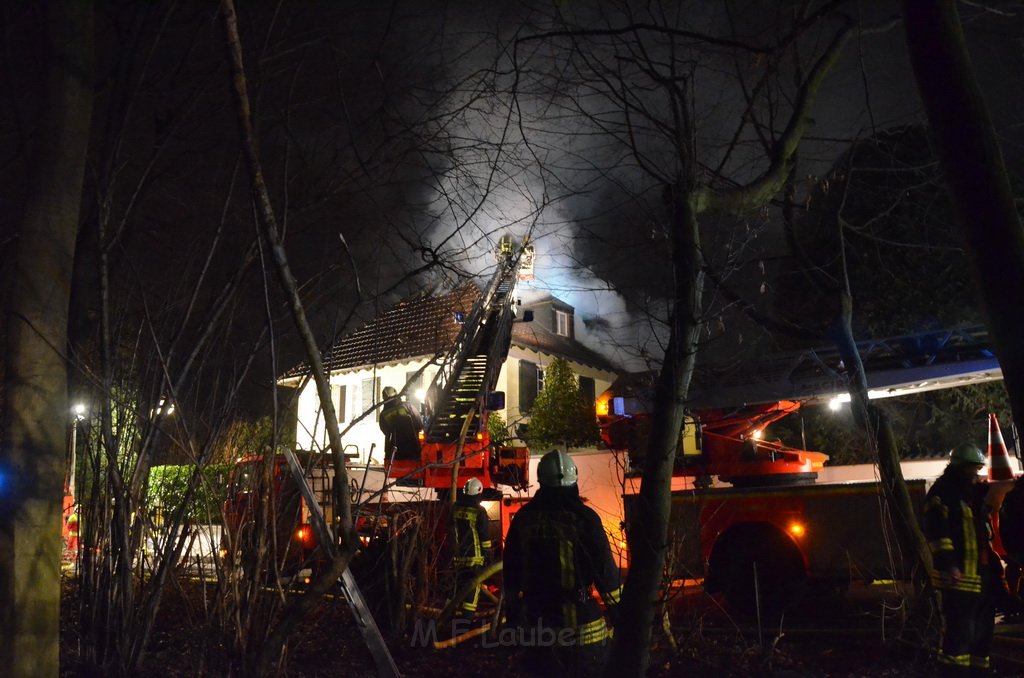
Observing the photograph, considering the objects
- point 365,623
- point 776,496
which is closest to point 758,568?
point 776,496

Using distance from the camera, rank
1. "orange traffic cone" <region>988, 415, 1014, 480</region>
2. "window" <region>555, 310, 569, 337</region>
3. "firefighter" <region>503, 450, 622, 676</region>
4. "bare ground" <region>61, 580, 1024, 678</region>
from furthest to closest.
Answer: "window" <region>555, 310, 569, 337</region>
"orange traffic cone" <region>988, 415, 1014, 480</region>
"bare ground" <region>61, 580, 1024, 678</region>
"firefighter" <region>503, 450, 622, 676</region>

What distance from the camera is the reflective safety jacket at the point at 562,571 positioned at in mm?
4094

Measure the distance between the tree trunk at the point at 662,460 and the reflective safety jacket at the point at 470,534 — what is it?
9.94 ft

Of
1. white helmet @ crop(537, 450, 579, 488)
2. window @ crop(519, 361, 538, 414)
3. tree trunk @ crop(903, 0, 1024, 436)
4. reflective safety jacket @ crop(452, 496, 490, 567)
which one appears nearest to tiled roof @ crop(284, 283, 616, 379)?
window @ crop(519, 361, 538, 414)

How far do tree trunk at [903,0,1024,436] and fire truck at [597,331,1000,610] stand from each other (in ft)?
12.5

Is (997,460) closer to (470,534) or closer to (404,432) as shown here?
(470,534)

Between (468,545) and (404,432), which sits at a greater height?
(404,432)

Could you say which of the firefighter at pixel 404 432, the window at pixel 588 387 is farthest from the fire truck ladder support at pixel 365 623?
the window at pixel 588 387

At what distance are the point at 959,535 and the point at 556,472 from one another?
3.31 metres

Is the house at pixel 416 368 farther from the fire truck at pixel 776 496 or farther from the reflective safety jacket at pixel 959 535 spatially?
the reflective safety jacket at pixel 959 535

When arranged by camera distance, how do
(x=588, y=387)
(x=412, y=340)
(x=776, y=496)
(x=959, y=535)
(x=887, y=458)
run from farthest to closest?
(x=588, y=387) → (x=412, y=340) → (x=776, y=496) → (x=887, y=458) → (x=959, y=535)

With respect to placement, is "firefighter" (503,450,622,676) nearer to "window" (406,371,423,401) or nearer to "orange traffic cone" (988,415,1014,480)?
"window" (406,371,423,401)

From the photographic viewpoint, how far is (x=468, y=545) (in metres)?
7.45

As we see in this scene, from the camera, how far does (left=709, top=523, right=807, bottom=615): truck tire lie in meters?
8.34
